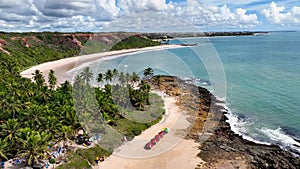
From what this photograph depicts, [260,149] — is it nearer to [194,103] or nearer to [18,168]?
[194,103]

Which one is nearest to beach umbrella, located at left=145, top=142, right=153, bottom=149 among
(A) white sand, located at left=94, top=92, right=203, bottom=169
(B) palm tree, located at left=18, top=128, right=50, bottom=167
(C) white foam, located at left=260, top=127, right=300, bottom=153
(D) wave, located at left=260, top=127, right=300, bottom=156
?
(A) white sand, located at left=94, top=92, right=203, bottom=169

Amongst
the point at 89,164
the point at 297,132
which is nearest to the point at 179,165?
the point at 89,164

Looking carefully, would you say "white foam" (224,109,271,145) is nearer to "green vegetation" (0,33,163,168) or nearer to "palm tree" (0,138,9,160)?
"green vegetation" (0,33,163,168)

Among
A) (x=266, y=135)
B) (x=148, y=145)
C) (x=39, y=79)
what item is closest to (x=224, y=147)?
(x=266, y=135)

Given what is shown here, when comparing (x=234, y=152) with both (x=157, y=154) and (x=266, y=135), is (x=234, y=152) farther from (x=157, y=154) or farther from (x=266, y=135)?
(x=157, y=154)

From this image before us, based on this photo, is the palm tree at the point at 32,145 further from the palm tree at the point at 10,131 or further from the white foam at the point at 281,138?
the white foam at the point at 281,138

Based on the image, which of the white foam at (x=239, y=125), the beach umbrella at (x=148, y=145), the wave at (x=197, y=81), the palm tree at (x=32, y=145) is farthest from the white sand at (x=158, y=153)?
the wave at (x=197, y=81)
